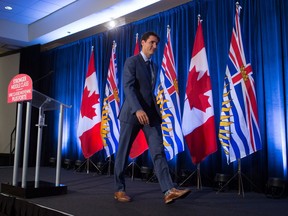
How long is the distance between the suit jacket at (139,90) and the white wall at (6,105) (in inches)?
221

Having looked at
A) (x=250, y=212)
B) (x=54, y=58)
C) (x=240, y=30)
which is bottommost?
(x=250, y=212)

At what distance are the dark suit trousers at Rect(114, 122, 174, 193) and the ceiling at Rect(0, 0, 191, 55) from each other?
2.74 m

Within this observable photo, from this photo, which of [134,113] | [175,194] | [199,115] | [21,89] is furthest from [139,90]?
[199,115]

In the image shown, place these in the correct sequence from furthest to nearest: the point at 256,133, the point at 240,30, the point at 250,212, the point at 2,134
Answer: the point at 2,134 < the point at 240,30 < the point at 256,133 < the point at 250,212

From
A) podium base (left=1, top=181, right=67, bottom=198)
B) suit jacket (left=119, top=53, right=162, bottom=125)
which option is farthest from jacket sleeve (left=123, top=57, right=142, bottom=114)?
podium base (left=1, top=181, right=67, bottom=198)

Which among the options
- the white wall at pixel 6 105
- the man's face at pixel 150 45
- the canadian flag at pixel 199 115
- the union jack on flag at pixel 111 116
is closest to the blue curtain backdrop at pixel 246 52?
the union jack on flag at pixel 111 116

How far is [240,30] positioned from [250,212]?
2.10 m

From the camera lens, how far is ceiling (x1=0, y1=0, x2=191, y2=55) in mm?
4766

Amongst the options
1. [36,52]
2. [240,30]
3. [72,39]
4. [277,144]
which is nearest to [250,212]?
[277,144]

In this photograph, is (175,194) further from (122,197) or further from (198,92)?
(198,92)

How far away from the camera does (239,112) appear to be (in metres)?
3.18

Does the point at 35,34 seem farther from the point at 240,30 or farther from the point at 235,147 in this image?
the point at 235,147

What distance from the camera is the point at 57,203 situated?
229cm

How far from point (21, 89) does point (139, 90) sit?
1089 mm
